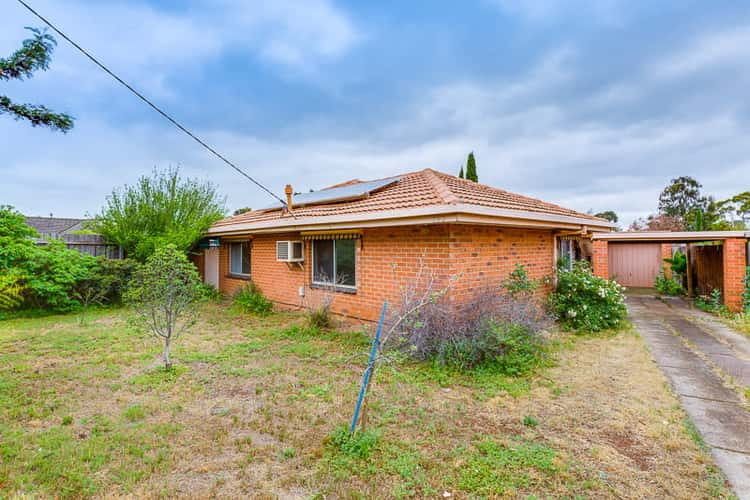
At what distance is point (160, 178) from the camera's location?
1120cm

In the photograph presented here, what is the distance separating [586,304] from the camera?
7328mm

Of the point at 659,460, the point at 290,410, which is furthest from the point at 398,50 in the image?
the point at 659,460

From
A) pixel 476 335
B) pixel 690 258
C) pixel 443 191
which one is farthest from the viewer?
pixel 690 258

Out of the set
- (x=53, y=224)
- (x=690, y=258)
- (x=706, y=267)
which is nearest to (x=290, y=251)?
(x=706, y=267)

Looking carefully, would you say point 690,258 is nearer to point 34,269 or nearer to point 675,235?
point 675,235

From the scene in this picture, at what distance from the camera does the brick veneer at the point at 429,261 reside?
5.82 meters

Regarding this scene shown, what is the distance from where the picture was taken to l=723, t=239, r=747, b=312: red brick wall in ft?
28.0

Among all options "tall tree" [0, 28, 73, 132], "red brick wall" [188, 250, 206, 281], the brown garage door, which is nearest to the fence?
"red brick wall" [188, 250, 206, 281]

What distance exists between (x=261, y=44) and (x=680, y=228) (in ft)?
98.8

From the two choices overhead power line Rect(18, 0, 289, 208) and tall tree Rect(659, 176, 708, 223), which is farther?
tall tree Rect(659, 176, 708, 223)

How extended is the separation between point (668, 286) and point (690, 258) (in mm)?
1248

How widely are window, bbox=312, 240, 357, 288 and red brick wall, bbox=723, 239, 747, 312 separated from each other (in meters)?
9.46

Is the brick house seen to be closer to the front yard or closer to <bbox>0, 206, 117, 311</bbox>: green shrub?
the front yard

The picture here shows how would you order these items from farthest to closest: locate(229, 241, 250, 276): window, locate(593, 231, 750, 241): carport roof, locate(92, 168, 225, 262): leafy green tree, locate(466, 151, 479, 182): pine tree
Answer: locate(466, 151, 479, 182): pine tree
locate(229, 241, 250, 276): window
locate(92, 168, 225, 262): leafy green tree
locate(593, 231, 750, 241): carport roof
